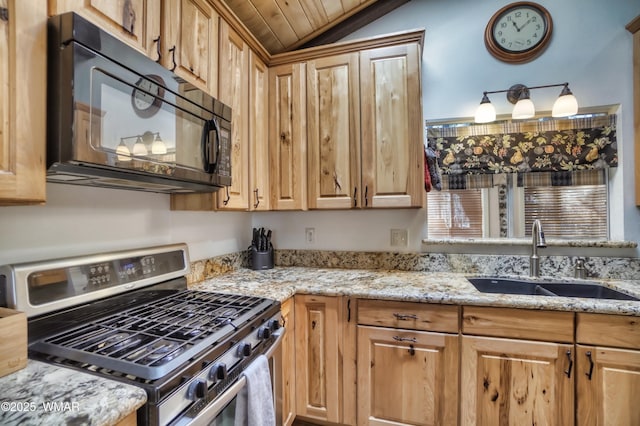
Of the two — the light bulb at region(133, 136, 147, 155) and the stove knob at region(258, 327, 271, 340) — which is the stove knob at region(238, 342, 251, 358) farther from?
the light bulb at region(133, 136, 147, 155)

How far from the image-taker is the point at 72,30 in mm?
839

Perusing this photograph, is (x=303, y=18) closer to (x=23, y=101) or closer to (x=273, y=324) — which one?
(x=23, y=101)

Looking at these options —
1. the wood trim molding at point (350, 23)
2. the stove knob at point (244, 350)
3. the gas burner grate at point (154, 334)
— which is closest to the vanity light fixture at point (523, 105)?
the wood trim molding at point (350, 23)

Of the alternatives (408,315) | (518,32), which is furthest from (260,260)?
(518,32)

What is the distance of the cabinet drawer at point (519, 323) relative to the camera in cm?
135

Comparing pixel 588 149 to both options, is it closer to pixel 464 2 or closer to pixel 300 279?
pixel 464 2

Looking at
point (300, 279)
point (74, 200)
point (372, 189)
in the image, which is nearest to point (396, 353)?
point (300, 279)

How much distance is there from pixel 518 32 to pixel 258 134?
1764 millimetres

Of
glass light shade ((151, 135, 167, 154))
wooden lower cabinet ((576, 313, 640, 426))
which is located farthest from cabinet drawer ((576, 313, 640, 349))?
glass light shade ((151, 135, 167, 154))

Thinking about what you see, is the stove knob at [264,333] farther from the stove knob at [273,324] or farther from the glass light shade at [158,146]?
the glass light shade at [158,146]

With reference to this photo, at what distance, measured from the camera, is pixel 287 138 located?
202 centimetres

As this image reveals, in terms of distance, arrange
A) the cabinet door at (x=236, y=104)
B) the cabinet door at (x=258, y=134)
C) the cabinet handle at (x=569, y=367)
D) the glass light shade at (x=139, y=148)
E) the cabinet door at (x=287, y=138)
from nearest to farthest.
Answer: the glass light shade at (x=139, y=148) < the cabinet handle at (x=569, y=367) < the cabinet door at (x=236, y=104) < the cabinet door at (x=258, y=134) < the cabinet door at (x=287, y=138)

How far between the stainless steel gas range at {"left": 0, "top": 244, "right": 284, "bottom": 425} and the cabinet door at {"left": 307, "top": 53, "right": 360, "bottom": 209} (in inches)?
32.4

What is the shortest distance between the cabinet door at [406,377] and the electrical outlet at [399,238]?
2.32 feet
